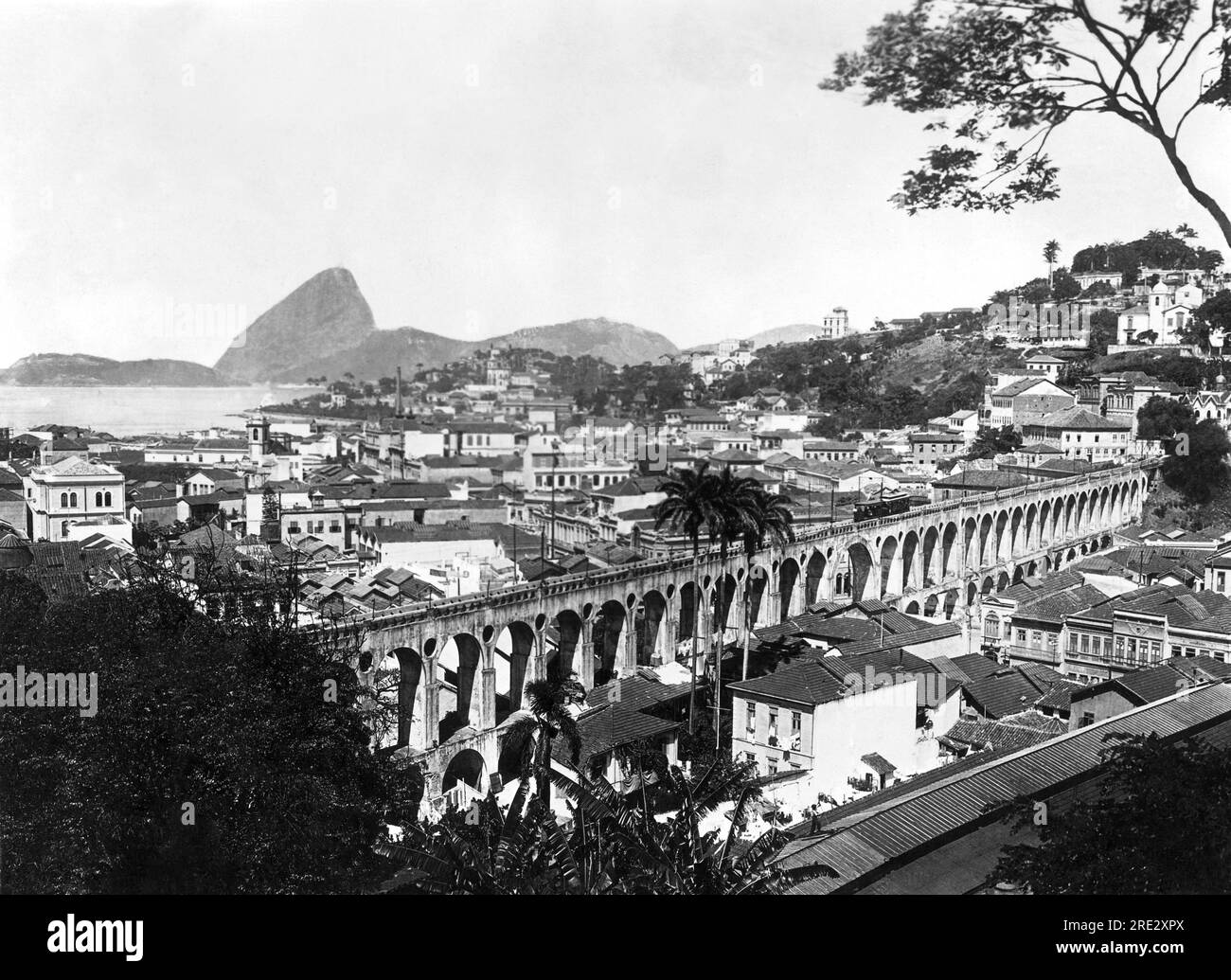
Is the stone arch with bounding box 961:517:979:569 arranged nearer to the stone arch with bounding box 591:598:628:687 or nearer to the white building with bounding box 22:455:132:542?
the stone arch with bounding box 591:598:628:687

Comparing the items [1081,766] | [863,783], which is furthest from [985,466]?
[1081,766]

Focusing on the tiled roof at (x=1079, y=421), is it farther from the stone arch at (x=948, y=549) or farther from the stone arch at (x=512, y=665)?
the stone arch at (x=512, y=665)

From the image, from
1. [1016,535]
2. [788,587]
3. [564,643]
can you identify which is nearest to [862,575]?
[788,587]

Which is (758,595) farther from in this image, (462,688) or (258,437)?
(258,437)
